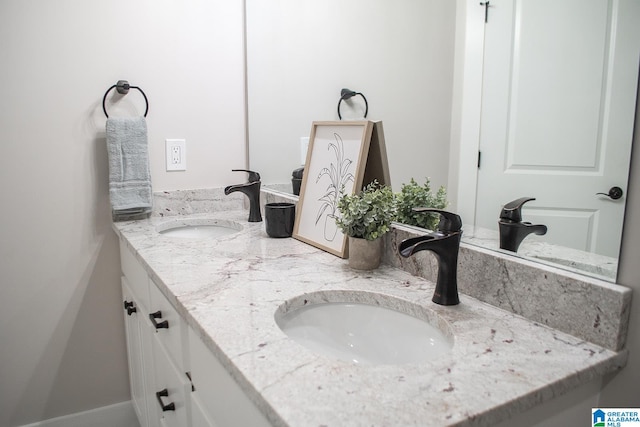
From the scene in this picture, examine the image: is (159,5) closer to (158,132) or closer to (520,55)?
(158,132)

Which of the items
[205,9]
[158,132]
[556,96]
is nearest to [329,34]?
[205,9]

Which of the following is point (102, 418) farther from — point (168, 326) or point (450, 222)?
point (450, 222)

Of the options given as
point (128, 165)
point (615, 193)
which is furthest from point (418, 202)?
point (128, 165)

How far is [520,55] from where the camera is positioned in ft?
2.96

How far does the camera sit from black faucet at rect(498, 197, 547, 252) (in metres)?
0.92

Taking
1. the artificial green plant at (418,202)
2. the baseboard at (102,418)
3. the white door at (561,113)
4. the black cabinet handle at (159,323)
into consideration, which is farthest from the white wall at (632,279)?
the baseboard at (102,418)

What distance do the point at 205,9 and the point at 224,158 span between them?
615 millimetres

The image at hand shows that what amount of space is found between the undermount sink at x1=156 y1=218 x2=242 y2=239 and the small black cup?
0.33 metres

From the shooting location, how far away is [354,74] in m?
1.55

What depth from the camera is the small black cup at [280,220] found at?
4.99 feet

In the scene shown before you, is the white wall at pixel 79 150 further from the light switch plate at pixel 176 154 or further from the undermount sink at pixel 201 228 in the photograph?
the undermount sink at pixel 201 228

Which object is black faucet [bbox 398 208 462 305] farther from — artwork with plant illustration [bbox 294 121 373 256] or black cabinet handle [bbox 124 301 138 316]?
black cabinet handle [bbox 124 301 138 316]

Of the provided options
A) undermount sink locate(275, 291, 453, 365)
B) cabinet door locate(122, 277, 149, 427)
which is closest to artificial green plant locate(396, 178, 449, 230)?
undermount sink locate(275, 291, 453, 365)

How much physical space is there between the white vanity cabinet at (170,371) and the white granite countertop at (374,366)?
60 mm
